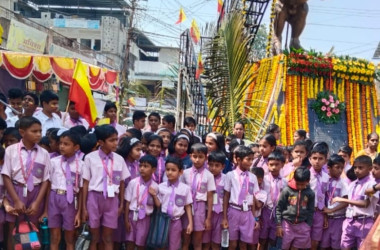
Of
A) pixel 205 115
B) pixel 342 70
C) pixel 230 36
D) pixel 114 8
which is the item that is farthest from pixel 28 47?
pixel 114 8

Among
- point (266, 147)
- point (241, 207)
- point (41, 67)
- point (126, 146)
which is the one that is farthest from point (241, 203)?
point (41, 67)

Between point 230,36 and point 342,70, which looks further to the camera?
point 342,70

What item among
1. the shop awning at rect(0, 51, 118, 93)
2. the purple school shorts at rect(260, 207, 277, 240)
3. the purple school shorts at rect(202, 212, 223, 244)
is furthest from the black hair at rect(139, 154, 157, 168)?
the shop awning at rect(0, 51, 118, 93)

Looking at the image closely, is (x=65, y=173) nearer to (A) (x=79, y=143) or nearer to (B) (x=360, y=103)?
(A) (x=79, y=143)

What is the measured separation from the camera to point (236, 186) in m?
4.41

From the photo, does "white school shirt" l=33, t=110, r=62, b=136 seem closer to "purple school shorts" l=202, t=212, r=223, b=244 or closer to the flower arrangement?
"purple school shorts" l=202, t=212, r=223, b=244

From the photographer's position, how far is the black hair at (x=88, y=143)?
4434 mm

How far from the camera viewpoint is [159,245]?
405cm

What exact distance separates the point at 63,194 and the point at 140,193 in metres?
0.73

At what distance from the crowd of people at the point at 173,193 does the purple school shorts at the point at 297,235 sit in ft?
0.03

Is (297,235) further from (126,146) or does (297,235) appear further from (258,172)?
(126,146)

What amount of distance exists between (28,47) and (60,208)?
10.3 m

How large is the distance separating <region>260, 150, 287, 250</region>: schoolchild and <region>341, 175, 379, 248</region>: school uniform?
725mm

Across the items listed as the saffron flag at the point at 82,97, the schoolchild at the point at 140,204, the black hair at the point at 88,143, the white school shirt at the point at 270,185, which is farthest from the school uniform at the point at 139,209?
the saffron flag at the point at 82,97
